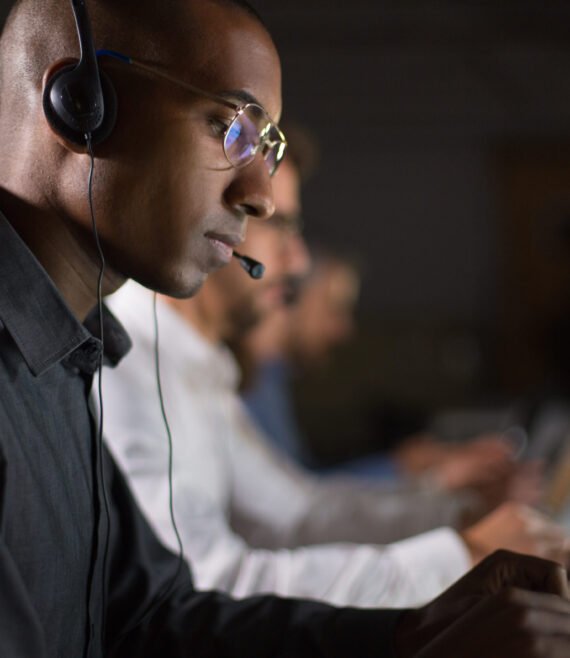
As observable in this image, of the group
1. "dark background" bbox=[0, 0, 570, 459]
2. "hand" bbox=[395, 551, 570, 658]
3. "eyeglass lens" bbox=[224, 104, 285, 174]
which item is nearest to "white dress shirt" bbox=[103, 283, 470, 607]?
"hand" bbox=[395, 551, 570, 658]

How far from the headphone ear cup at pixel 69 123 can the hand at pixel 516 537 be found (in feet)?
2.28

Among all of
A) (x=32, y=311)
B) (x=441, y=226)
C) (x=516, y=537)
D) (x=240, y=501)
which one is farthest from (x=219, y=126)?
(x=441, y=226)

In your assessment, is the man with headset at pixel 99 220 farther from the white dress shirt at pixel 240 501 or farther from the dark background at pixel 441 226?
the dark background at pixel 441 226

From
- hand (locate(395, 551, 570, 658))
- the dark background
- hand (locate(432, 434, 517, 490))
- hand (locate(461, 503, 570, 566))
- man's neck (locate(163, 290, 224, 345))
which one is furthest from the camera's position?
the dark background

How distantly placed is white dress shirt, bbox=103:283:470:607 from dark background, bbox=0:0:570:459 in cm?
297

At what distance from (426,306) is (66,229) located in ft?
15.5

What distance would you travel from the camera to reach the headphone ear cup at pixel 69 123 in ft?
2.55

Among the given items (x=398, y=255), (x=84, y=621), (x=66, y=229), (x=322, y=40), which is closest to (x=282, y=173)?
(x=66, y=229)

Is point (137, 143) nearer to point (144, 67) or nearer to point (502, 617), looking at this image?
point (144, 67)

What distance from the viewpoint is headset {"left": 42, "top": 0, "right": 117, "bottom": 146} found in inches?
30.0

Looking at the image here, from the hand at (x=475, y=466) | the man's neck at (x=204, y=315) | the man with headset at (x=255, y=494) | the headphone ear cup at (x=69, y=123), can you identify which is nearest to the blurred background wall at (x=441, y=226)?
the hand at (x=475, y=466)

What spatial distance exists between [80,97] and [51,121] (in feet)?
0.13

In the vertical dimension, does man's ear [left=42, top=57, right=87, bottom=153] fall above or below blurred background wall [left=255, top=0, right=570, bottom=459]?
above

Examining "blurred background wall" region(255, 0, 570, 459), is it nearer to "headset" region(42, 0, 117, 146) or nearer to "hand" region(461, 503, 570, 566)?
"hand" region(461, 503, 570, 566)
